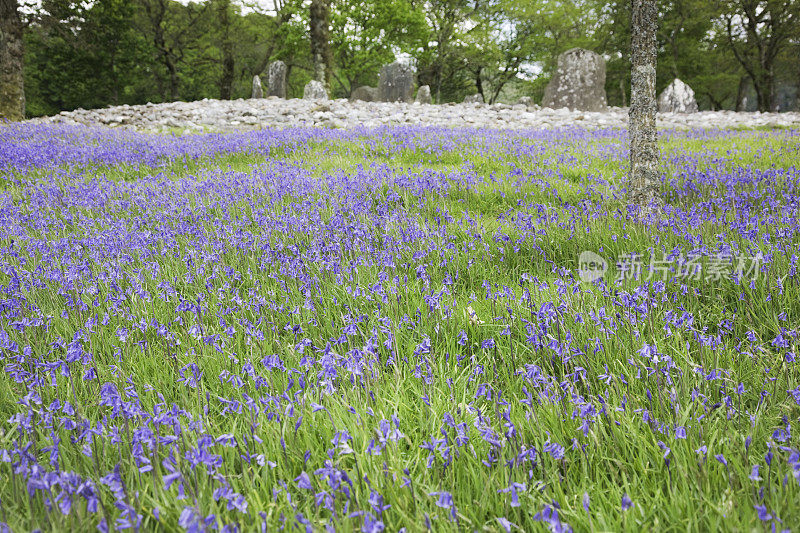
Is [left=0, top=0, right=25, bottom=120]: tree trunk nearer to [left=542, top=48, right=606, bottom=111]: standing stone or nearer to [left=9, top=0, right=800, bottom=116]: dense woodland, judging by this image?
[left=9, top=0, right=800, bottom=116]: dense woodland

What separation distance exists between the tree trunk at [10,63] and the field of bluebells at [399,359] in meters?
14.6

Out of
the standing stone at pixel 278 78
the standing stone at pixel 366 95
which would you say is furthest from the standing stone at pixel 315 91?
the standing stone at pixel 366 95

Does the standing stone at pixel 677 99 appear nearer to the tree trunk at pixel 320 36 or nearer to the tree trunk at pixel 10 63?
the tree trunk at pixel 320 36

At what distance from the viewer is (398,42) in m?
33.8

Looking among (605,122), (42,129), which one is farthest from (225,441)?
(605,122)

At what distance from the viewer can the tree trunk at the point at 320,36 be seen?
24484 millimetres

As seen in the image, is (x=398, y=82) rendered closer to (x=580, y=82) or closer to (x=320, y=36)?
(x=320, y=36)

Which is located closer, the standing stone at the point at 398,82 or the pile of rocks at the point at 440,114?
the pile of rocks at the point at 440,114

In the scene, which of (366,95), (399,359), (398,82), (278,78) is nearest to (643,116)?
(399,359)

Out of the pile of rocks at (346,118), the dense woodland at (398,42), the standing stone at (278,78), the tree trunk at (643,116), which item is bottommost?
the tree trunk at (643,116)

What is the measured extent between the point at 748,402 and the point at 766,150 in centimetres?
845

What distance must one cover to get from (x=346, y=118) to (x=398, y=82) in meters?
12.1

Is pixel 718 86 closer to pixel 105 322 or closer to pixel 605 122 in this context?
pixel 605 122

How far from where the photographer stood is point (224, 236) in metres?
4.38
